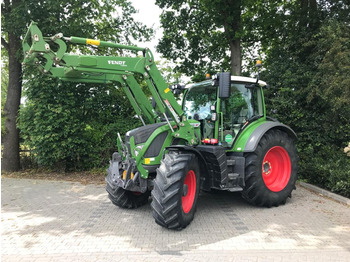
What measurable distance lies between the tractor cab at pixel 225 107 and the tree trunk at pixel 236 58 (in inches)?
177

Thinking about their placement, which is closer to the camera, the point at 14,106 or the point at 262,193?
the point at 262,193

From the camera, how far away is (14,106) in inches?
388

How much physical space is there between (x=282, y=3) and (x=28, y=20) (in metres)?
9.84

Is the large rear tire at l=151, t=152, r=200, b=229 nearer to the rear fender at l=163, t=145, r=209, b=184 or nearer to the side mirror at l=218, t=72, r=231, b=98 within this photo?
the rear fender at l=163, t=145, r=209, b=184

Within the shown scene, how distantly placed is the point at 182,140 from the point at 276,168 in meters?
2.23

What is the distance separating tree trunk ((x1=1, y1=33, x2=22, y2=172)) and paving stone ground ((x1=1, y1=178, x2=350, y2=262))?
3.83m

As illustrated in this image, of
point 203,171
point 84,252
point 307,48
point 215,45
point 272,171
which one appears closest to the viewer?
point 84,252

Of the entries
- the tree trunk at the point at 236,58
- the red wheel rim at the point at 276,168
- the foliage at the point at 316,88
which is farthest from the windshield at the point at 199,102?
the tree trunk at the point at 236,58

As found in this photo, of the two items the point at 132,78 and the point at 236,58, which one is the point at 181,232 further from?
the point at 236,58

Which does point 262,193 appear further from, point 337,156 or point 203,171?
point 337,156

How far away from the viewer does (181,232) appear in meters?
4.50

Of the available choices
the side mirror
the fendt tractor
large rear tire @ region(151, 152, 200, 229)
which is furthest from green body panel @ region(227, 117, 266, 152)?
large rear tire @ region(151, 152, 200, 229)

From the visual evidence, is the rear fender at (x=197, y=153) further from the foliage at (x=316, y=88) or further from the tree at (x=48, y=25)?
the tree at (x=48, y=25)

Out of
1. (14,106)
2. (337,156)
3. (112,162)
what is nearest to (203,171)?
(112,162)
